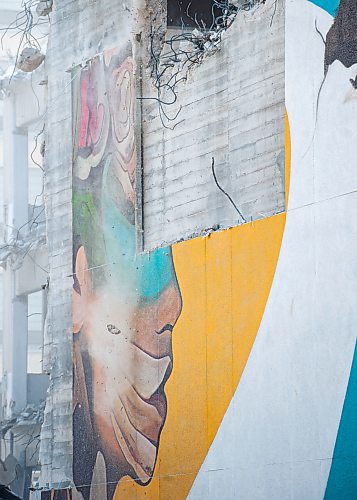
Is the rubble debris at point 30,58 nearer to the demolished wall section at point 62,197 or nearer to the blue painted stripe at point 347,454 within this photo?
the demolished wall section at point 62,197

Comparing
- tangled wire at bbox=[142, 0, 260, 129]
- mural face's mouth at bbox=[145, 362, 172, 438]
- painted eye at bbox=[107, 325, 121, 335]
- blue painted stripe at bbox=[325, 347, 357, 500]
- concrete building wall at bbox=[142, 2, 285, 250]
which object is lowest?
blue painted stripe at bbox=[325, 347, 357, 500]

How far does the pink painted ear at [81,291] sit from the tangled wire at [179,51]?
208cm

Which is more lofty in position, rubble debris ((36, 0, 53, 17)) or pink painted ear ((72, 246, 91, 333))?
rubble debris ((36, 0, 53, 17))

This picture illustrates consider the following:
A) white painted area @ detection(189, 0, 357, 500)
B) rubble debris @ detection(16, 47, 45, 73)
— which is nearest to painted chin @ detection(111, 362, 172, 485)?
white painted area @ detection(189, 0, 357, 500)

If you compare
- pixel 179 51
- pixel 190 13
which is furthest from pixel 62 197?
pixel 179 51

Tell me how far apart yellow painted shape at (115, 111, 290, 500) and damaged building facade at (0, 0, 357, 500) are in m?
0.02

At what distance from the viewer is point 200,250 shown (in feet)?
40.5

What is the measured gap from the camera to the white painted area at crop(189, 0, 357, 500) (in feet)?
32.4

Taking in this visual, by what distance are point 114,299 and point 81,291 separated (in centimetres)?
79

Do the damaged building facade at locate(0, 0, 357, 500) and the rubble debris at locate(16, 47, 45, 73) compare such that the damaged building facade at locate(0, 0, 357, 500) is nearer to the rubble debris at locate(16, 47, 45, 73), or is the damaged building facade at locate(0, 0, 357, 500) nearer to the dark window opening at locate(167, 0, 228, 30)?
the dark window opening at locate(167, 0, 228, 30)

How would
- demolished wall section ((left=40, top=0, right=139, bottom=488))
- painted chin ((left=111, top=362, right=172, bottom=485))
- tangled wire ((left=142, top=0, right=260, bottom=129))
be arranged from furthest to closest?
demolished wall section ((left=40, top=0, right=139, bottom=488)) < painted chin ((left=111, top=362, right=172, bottom=485)) < tangled wire ((left=142, top=0, right=260, bottom=129))

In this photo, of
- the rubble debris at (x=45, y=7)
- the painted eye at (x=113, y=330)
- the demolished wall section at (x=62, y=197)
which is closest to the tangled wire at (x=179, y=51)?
the demolished wall section at (x=62, y=197)

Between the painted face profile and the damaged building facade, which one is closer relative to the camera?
the damaged building facade

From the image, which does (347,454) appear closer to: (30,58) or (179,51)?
(179,51)
